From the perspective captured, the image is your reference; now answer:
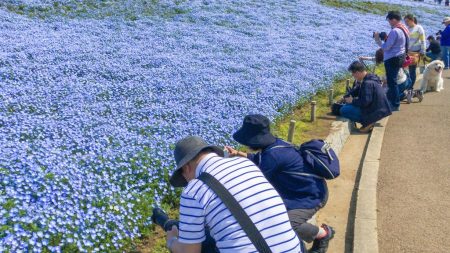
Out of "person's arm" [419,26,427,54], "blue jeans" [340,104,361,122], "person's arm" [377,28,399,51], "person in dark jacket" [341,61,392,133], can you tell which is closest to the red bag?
"person's arm" [419,26,427,54]

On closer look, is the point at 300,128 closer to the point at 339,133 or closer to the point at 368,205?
the point at 339,133

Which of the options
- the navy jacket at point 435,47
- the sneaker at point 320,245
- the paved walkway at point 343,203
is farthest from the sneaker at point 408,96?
the sneaker at point 320,245

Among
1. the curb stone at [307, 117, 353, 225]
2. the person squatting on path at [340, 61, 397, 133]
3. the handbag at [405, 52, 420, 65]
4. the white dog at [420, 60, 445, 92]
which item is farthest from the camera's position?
the white dog at [420, 60, 445, 92]

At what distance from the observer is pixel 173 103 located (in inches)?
370

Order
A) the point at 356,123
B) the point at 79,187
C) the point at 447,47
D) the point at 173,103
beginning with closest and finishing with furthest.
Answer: the point at 79,187 → the point at 173,103 → the point at 356,123 → the point at 447,47

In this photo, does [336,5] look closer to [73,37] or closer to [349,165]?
[73,37]

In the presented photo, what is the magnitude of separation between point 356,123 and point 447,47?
30.2ft

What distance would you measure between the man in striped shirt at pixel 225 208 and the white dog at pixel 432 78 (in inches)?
463

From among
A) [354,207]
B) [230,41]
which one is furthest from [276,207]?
[230,41]

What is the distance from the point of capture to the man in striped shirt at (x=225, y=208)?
10.4 ft

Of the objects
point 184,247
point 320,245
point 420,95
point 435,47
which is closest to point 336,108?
point 420,95

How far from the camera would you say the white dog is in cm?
1366

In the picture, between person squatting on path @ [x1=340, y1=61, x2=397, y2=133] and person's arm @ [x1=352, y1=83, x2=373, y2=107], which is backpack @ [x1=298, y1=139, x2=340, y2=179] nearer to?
person squatting on path @ [x1=340, y1=61, x2=397, y2=133]

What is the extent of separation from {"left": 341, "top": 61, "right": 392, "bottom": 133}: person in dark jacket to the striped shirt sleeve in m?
6.62
